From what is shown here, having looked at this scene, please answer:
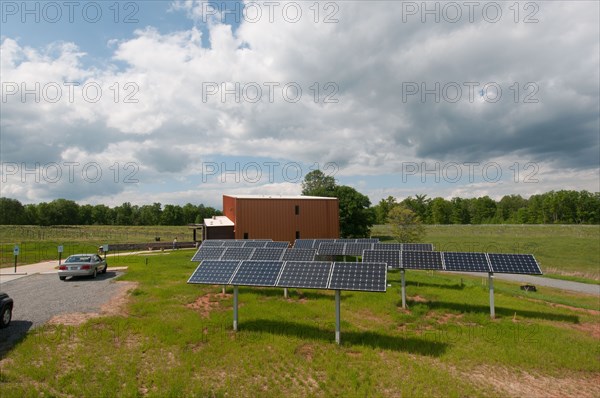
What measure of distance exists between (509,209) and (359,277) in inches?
6373

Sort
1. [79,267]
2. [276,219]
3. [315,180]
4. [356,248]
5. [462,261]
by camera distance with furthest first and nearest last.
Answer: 1. [315,180]
2. [276,219]
3. [356,248]
4. [79,267]
5. [462,261]

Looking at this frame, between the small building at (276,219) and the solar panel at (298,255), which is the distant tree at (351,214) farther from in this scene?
the solar panel at (298,255)

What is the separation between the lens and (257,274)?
12.8m

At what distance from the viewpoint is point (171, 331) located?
1184cm

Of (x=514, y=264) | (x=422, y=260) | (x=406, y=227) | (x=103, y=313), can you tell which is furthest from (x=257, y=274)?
(x=406, y=227)

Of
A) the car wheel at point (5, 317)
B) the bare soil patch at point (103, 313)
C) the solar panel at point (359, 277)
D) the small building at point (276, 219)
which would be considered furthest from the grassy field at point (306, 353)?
the small building at point (276, 219)

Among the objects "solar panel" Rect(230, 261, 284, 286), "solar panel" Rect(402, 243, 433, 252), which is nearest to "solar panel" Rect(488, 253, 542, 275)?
"solar panel" Rect(402, 243, 433, 252)

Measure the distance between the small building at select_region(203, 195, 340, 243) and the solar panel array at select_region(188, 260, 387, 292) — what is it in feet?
100

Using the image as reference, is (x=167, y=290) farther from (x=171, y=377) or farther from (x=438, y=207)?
(x=438, y=207)

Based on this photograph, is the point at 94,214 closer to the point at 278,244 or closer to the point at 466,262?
the point at 278,244

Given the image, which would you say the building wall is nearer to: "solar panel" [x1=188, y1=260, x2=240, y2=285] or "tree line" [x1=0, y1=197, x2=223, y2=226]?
"solar panel" [x1=188, y1=260, x2=240, y2=285]

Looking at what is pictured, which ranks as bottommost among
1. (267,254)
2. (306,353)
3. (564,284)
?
(564,284)

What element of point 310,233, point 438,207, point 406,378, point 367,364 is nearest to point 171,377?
point 367,364

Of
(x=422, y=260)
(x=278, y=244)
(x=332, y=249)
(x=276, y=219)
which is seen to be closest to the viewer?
(x=422, y=260)
